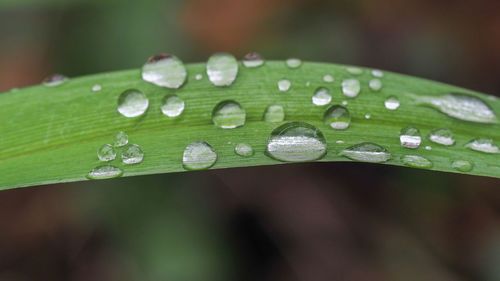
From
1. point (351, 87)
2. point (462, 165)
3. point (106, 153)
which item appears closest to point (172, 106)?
point (106, 153)

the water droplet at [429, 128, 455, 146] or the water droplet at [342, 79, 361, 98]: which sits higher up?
the water droplet at [342, 79, 361, 98]

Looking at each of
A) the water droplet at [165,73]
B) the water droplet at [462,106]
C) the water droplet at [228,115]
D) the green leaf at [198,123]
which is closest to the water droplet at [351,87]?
the green leaf at [198,123]

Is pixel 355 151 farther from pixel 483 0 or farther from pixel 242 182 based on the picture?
pixel 483 0

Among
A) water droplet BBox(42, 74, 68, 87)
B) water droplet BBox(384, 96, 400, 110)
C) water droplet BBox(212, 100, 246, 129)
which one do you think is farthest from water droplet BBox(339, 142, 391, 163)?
water droplet BBox(42, 74, 68, 87)

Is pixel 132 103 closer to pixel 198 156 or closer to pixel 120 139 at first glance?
pixel 120 139

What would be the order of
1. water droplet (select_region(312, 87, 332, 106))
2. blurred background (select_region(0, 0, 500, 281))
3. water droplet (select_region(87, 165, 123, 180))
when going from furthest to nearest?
1. blurred background (select_region(0, 0, 500, 281))
2. water droplet (select_region(312, 87, 332, 106))
3. water droplet (select_region(87, 165, 123, 180))

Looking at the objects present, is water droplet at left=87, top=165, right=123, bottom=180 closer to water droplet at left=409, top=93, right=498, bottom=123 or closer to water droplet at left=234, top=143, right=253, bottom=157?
water droplet at left=234, top=143, right=253, bottom=157
